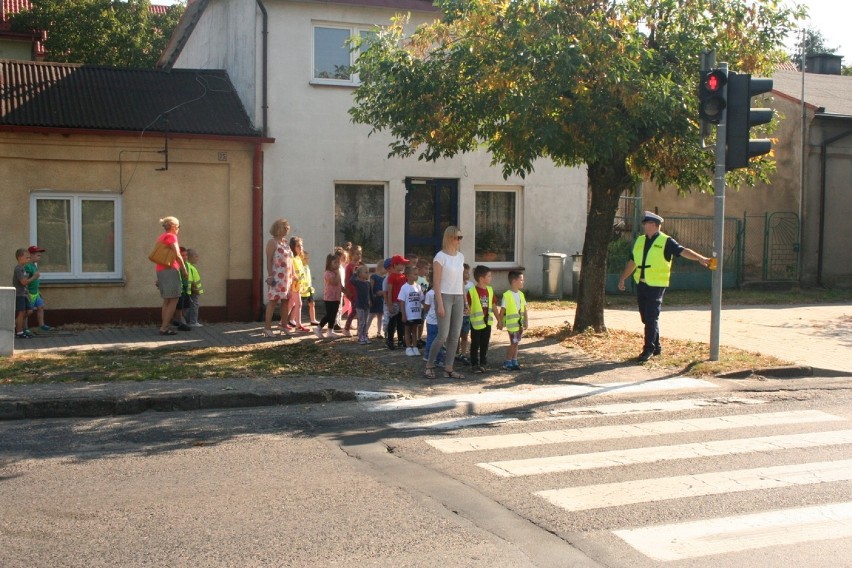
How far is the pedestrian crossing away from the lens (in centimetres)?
556

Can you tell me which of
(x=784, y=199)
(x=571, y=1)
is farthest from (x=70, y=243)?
(x=784, y=199)

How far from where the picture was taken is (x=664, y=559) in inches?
202

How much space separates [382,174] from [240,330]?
422 centimetres

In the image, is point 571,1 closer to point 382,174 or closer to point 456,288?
point 456,288

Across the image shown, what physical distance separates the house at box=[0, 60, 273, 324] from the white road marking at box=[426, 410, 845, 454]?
8885 millimetres

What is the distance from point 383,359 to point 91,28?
19832 mm

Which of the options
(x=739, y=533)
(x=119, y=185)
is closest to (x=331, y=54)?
(x=119, y=185)

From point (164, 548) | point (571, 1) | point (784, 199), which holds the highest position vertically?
point (571, 1)

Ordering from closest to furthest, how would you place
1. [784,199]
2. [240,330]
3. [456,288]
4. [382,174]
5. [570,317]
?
[456,288], [240,330], [570,317], [382,174], [784,199]

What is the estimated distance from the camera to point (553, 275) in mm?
18953

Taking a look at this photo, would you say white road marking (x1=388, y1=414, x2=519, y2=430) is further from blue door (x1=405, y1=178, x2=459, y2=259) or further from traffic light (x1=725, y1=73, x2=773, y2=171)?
blue door (x1=405, y1=178, x2=459, y2=259)

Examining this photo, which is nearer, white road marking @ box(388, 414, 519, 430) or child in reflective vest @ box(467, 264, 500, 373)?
white road marking @ box(388, 414, 519, 430)

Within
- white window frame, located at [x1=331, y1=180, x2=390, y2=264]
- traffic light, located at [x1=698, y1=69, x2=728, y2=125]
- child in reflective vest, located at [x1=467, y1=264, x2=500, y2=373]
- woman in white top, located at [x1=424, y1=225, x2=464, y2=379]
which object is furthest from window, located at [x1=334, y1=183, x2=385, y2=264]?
traffic light, located at [x1=698, y1=69, x2=728, y2=125]

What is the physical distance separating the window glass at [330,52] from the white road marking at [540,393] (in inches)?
336
